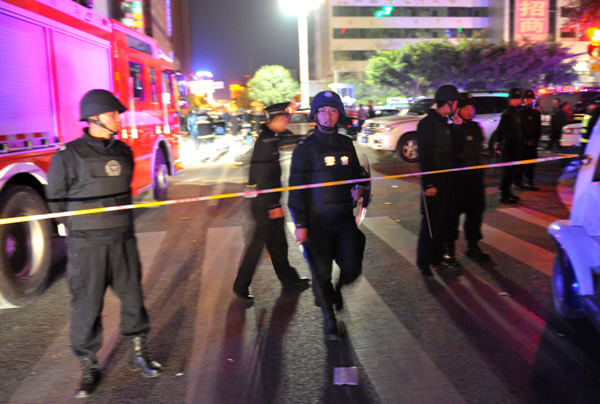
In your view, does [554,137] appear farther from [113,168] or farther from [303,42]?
[113,168]

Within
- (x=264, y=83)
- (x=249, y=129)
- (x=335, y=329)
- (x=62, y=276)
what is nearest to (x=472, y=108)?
(x=335, y=329)

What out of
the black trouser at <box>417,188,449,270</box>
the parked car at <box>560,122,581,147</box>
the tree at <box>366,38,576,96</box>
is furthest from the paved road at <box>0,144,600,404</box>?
the tree at <box>366,38,576,96</box>

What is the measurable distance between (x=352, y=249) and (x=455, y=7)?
310ft

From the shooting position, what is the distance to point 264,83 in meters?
86.6

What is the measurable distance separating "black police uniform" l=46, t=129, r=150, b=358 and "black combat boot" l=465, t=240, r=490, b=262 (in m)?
→ 4.14

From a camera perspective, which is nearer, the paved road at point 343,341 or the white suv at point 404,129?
the paved road at point 343,341

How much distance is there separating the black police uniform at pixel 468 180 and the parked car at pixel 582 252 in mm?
1446

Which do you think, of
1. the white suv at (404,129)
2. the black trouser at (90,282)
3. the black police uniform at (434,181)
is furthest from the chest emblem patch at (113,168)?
the white suv at (404,129)

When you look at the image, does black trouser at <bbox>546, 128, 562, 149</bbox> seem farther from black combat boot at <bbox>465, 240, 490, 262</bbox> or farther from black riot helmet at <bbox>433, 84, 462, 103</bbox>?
black riot helmet at <bbox>433, 84, 462, 103</bbox>

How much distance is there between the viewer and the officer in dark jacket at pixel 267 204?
479cm

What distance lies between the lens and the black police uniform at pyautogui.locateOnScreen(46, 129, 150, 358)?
3.53 metres

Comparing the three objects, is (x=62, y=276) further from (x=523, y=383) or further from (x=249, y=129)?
(x=249, y=129)

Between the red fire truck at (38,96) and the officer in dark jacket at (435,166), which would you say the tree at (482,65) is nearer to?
the red fire truck at (38,96)

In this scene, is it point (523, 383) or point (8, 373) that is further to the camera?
point (8, 373)
